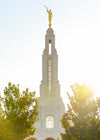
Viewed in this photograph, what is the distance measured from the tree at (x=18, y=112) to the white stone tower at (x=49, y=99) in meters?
30.0

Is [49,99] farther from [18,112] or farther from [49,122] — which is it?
[18,112]

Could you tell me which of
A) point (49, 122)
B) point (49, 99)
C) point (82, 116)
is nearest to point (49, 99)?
point (49, 99)

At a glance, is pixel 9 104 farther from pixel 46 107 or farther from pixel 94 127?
pixel 46 107

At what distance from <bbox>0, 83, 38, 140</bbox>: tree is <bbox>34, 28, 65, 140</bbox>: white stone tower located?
3003 centimetres

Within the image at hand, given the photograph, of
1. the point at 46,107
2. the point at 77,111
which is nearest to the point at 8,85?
the point at 77,111

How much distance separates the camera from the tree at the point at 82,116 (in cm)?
2770

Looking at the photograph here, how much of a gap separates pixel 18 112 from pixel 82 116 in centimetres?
717

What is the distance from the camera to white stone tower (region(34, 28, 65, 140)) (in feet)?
188

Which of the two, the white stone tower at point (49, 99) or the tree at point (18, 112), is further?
the white stone tower at point (49, 99)

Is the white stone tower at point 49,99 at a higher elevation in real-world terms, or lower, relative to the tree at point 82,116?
higher

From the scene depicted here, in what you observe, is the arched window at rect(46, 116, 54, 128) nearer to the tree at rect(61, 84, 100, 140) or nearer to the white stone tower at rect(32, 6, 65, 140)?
the white stone tower at rect(32, 6, 65, 140)

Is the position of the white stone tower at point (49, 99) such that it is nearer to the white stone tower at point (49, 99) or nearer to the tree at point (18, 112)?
the white stone tower at point (49, 99)

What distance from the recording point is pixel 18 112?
27.6 meters

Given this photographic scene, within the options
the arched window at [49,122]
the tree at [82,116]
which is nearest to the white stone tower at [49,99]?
the arched window at [49,122]
